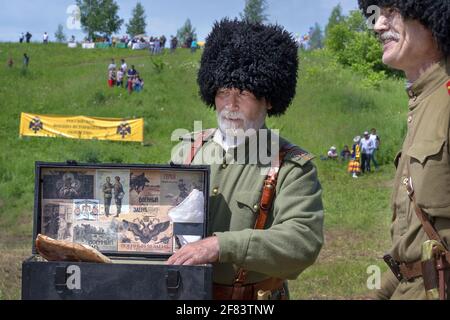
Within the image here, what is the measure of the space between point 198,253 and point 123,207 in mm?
465

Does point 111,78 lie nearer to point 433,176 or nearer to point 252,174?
point 252,174

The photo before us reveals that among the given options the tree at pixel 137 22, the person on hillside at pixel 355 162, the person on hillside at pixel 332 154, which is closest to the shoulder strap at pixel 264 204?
the person on hillside at pixel 355 162

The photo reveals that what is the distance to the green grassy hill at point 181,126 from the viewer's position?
1376 centimetres

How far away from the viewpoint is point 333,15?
12044cm

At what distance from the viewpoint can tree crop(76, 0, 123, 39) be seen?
89250 mm

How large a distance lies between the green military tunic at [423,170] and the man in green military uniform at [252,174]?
0.43 metres

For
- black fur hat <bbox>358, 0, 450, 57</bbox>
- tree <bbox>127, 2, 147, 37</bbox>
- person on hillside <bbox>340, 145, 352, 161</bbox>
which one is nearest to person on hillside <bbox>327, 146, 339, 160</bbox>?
person on hillside <bbox>340, 145, 352, 161</bbox>

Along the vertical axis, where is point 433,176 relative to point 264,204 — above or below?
above

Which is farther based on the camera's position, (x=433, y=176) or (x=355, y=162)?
(x=355, y=162)

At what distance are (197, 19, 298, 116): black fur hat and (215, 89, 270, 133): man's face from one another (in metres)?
0.04

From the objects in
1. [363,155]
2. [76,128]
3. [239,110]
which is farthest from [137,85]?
[239,110]

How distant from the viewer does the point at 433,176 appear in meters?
3.13
